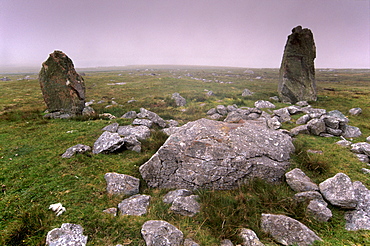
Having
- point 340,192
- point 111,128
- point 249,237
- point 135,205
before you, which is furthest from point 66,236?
point 111,128

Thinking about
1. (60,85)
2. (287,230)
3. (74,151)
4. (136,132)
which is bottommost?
(287,230)

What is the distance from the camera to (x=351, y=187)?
570 cm

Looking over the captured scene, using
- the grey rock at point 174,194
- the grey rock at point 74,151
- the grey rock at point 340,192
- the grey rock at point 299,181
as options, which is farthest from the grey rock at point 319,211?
the grey rock at point 74,151

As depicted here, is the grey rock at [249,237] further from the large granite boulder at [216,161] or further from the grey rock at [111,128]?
the grey rock at [111,128]

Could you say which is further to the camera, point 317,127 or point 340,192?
point 317,127

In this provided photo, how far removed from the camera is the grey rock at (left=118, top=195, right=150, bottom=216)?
18.8 feet

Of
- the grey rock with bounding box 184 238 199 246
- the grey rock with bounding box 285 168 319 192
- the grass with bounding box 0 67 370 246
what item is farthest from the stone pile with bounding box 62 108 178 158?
the grey rock with bounding box 285 168 319 192

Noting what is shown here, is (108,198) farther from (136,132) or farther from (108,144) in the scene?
(136,132)

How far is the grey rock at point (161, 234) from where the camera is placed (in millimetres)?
4496

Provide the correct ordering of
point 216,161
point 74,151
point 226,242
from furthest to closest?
point 74,151
point 216,161
point 226,242

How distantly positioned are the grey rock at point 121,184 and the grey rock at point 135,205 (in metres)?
0.46

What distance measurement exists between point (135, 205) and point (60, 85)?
15766 millimetres

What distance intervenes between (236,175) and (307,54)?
24482 millimetres

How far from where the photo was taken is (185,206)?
5.85 meters
